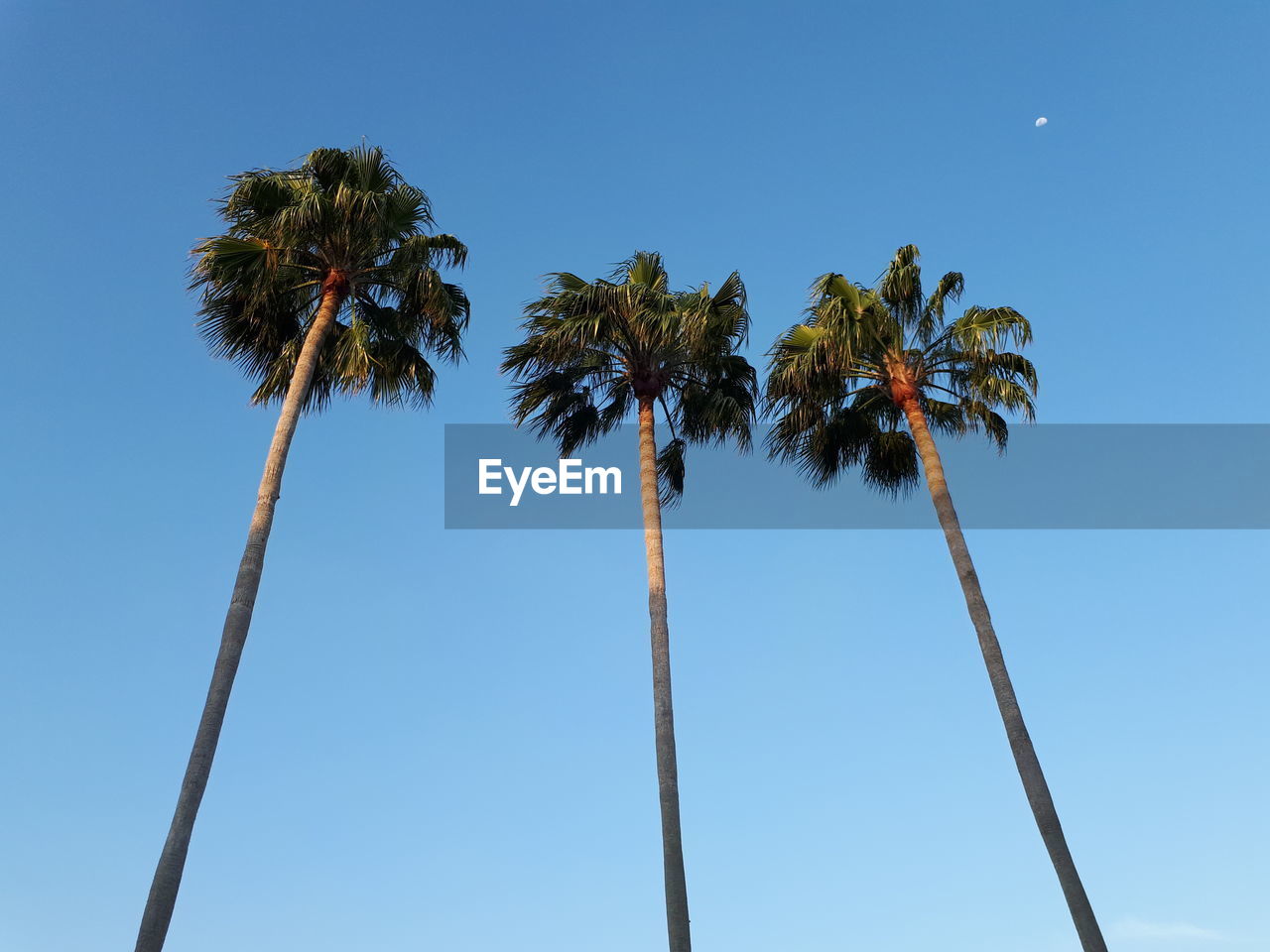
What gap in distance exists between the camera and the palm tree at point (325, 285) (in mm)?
20609

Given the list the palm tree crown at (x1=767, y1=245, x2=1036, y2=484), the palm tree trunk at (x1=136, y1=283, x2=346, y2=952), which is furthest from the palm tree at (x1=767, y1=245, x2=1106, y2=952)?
the palm tree trunk at (x1=136, y1=283, x2=346, y2=952)

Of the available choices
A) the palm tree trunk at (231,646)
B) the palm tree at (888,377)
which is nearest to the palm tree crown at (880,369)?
the palm tree at (888,377)

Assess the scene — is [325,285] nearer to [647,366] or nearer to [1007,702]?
[647,366]

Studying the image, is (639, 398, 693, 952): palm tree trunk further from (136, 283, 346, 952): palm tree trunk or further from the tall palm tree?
(136, 283, 346, 952): palm tree trunk

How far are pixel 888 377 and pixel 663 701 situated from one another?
8.63 metres

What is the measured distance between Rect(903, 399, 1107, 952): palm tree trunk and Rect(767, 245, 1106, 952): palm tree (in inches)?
2.1

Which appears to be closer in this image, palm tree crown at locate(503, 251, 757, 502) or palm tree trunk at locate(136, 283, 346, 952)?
palm tree trunk at locate(136, 283, 346, 952)

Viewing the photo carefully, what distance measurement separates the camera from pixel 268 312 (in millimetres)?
22266

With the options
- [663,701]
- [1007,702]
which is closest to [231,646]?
[663,701]

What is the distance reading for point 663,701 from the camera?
64.3 ft

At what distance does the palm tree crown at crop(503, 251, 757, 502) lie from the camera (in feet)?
74.7

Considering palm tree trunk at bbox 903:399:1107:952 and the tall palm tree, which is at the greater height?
the tall palm tree

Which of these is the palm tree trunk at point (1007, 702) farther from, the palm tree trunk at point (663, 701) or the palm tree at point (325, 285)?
the palm tree at point (325, 285)

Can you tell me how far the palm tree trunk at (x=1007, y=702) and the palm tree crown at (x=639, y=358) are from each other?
3761 millimetres
